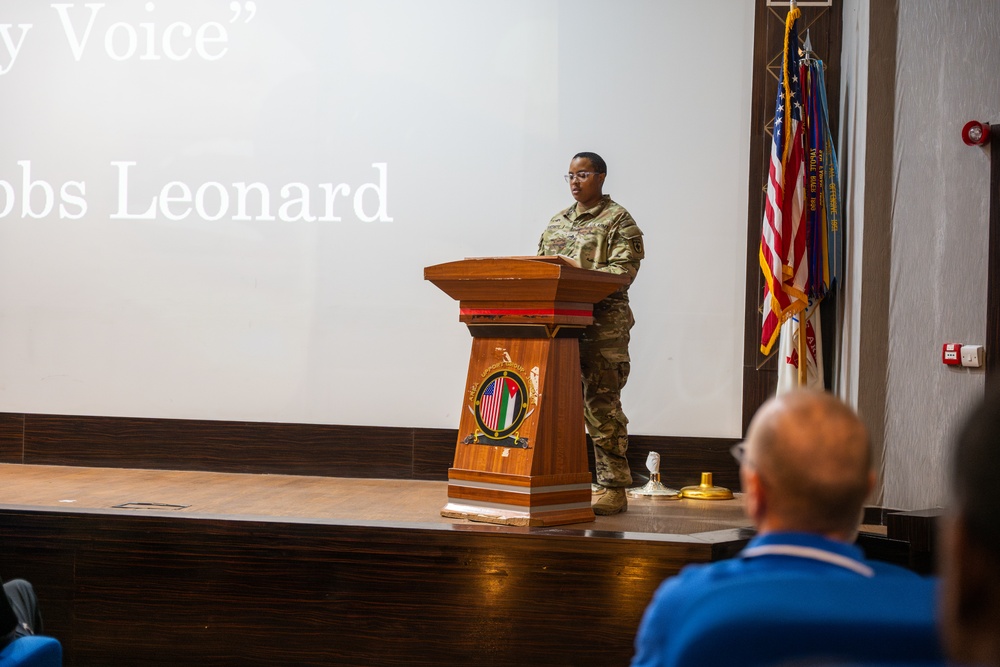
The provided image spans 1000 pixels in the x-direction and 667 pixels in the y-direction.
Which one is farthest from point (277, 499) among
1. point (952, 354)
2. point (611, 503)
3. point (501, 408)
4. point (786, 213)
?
point (952, 354)

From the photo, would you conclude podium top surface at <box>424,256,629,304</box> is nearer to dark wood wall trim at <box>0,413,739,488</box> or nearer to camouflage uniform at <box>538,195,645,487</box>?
camouflage uniform at <box>538,195,645,487</box>

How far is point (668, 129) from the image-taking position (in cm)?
552

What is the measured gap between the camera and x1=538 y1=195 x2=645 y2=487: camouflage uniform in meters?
4.32

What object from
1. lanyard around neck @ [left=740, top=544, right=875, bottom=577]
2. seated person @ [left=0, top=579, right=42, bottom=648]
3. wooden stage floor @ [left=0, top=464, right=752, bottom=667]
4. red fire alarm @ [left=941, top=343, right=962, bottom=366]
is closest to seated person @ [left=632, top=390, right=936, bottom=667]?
lanyard around neck @ [left=740, top=544, right=875, bottom=577]

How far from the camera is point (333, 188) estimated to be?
5.77 m

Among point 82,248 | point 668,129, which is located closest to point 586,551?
point 668,129

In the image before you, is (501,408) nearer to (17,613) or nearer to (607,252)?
(607,252)

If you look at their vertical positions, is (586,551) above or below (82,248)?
below

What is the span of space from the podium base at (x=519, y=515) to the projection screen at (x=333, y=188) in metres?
1.63

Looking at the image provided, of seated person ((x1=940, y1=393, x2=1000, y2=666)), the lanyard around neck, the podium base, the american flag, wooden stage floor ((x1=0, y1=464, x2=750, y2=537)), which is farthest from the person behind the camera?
the american flag

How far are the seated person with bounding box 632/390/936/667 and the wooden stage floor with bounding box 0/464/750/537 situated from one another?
7.84ft

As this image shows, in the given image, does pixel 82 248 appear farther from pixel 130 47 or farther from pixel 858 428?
pixel 858 428

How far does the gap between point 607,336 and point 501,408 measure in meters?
0.65

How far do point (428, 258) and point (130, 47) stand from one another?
2.11 meters
